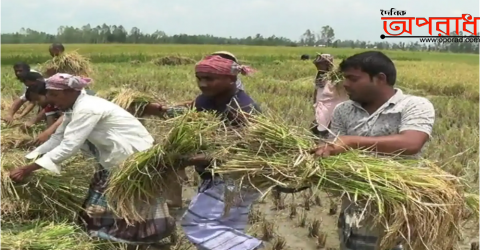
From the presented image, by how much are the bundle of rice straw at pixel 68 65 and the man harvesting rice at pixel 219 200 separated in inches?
145

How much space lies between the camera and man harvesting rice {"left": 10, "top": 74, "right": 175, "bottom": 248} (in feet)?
10.7

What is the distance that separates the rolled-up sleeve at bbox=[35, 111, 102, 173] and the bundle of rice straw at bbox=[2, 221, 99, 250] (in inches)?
13.5

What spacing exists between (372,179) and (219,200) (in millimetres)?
812

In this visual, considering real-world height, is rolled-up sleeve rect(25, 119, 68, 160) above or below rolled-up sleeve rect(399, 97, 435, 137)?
below

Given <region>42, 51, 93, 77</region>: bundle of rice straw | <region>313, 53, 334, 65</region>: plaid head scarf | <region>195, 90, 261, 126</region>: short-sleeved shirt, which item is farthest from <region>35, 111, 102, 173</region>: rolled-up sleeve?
<region>42, 51, 93, 77</region>: bundle of rice straw

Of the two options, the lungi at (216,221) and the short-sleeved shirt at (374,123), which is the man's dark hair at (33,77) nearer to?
the lungi at (216,221)

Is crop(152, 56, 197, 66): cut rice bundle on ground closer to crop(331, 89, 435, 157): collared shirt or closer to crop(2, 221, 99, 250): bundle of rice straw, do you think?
crop(2, 221, 99, 250): bundle of rice straw

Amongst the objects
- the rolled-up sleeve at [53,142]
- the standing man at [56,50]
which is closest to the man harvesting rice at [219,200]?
the rolled-up sleeve at [53,142]

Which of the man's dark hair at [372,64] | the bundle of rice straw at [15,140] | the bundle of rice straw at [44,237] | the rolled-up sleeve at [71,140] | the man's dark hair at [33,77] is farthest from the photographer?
the man's dark hair at [33,77]

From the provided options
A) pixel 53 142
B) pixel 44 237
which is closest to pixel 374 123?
pixel 44 237

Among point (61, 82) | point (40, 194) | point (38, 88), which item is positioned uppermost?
point (61, 82)

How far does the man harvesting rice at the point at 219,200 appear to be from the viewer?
2.82 m

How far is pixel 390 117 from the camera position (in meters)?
2.64

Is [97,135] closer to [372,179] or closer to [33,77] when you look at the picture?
[372,179]
